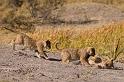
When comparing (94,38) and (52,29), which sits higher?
(94,38)

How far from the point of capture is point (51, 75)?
1255 cm

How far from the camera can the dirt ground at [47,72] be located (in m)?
12.0

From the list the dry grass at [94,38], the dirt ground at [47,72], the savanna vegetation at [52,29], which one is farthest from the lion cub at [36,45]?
the dry grass at [94,38]

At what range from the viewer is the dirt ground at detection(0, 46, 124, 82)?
39.3ft

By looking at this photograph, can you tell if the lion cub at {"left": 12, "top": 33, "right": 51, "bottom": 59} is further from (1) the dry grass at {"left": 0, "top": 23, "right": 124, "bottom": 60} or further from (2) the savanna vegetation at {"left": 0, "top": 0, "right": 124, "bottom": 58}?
(1) the dry grass at {"left": 0, "top": 23, "right": 124, "bottom": 60}

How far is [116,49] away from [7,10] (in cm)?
1992

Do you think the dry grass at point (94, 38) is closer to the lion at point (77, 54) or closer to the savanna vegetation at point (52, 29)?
the savanna vegetation at point (52, 29)

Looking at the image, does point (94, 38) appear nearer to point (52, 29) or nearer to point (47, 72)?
point (52, 29)

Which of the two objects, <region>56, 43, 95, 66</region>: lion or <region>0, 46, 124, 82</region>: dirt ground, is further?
<region>56, 43, 95, 66</region>: lion

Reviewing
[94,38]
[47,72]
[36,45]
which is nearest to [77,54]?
[36,45]

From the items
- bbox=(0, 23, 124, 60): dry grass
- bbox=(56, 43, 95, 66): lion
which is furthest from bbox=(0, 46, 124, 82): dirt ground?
bbox=(0, 23, 124, 60): dry grass

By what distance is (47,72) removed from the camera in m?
12.9

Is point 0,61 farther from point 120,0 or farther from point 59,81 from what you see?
point 120,0

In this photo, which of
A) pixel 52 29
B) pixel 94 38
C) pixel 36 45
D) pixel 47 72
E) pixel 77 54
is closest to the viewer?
pixel 47 72
